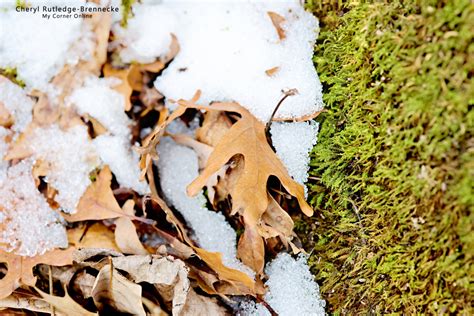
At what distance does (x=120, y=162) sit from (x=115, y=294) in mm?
499

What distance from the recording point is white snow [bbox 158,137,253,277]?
172cm

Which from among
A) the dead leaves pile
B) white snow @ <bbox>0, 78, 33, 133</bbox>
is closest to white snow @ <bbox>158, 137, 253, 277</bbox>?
the dead leaves pile

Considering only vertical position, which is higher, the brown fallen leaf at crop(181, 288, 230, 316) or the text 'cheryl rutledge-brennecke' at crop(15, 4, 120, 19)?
the text 'cheryl rutledge-brennecke' at crop(15, 4, 120, 19)

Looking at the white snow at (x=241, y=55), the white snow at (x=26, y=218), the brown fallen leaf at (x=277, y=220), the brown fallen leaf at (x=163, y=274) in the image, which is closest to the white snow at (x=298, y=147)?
the white snow at (x=241, y=55)

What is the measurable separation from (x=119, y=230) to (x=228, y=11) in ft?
2.93

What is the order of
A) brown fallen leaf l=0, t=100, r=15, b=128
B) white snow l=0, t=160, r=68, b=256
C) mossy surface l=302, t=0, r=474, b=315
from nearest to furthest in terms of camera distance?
1. mossy surface l=302, t=0, r=474, b=315
2. white snow l=0, t=160, r=68, b=256
3. brown fallen leaf l=0, t=100, r=15, b=128

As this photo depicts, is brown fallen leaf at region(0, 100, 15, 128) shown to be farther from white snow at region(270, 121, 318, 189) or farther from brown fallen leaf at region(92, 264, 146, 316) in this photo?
white snow at region(270, 121, 318, 189)

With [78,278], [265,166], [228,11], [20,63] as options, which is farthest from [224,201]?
[20,63]

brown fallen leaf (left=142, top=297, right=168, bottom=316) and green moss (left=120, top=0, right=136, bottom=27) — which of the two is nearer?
brown fallen leaf (left=142, top=297, right=168, bottom=316)

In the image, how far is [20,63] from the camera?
1868mm

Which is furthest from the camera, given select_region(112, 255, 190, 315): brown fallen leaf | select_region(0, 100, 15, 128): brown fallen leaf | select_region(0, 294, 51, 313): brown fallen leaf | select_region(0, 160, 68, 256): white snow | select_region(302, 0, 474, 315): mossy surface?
select_region(0, 100, 15, 128): brown fallen leaf

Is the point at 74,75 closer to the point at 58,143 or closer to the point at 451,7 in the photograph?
the point at 58,143

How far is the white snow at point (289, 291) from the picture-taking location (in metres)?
1.59

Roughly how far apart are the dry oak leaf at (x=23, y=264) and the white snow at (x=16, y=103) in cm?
48
